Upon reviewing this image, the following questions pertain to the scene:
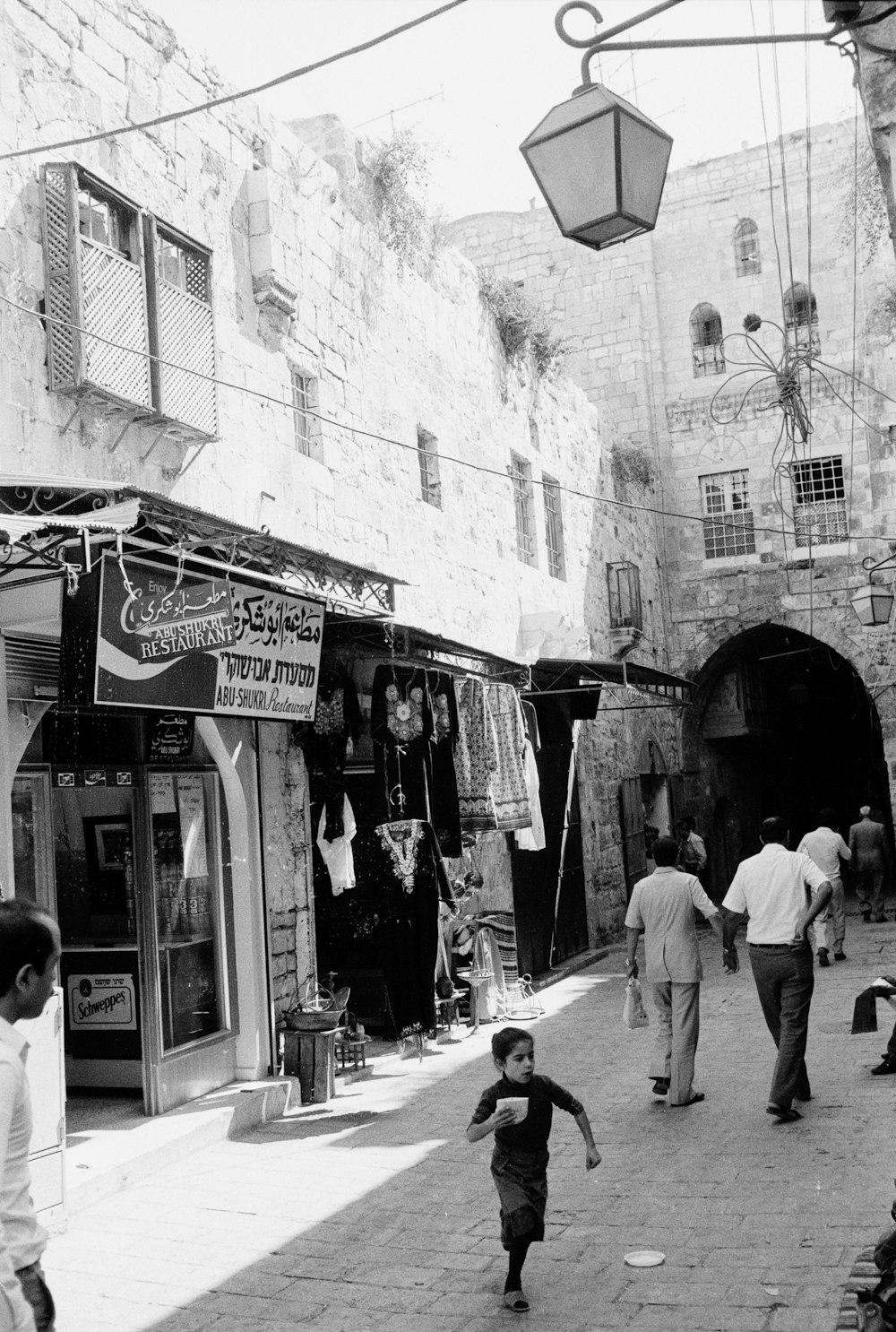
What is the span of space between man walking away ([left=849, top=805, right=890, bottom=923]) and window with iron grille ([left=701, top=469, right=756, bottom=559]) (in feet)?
17.2

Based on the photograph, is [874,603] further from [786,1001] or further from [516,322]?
[786,1001]

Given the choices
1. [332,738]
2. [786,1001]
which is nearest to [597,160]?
[786,1001]

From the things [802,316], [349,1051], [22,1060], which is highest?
[802,316]

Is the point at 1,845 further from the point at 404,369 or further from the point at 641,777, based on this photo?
the point at 641,777

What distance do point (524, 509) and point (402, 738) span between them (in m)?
5.93

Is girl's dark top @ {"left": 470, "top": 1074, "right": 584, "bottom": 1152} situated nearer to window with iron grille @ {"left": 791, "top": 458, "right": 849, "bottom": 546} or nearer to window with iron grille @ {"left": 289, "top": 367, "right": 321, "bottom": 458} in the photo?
window with iron grille @ {"left": 289, "top": 367, "right": 321, "bottom": 458}

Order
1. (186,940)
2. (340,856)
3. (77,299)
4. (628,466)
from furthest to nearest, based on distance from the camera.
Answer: (628,466), (340,856), (186,940), (77,299)

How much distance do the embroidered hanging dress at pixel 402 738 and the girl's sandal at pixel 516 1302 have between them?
16.7ft

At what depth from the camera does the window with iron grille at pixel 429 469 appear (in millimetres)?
11766

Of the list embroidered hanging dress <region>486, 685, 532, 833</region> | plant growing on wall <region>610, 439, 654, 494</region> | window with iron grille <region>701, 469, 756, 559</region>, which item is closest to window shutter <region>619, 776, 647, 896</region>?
plant growing on wall <region>610, 439, 654, 494</region>

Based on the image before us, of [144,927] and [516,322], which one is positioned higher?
[516,322]

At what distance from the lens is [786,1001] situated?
6812mm

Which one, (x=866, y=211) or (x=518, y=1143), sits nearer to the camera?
(x=518, y=1143)

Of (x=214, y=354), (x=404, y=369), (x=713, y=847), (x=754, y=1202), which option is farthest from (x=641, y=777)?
(x=754, y=1202)
